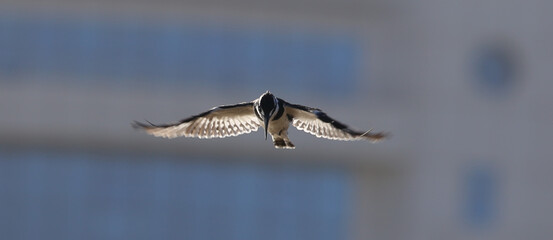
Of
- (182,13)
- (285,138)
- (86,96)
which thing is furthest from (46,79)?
(285,138)

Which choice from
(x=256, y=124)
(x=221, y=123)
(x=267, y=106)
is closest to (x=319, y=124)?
(x=256, y=124)

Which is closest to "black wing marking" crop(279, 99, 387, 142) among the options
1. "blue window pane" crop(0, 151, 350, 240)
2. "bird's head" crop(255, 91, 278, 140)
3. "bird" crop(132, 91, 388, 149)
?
"bird" crop(132, 91, 388, 149)

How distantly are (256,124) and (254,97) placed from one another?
14744mm

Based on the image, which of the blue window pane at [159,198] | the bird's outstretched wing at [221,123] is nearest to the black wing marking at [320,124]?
the bird's outstretched wing at [221,123]

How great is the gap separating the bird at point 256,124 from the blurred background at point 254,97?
14.2 metres

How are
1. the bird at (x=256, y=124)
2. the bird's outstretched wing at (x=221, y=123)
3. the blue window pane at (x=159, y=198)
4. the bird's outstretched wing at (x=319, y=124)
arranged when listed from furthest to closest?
1. the blue window pane at (x=159, y=198)
2. the bird's outstretched wing at (x=221, y=123)
3. the bird's outstretched wing at (x=319, y=124)
4. the bird at (x=256, y=124)

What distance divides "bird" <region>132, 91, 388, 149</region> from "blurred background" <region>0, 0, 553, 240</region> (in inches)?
560

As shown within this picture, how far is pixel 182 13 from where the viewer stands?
87.3 ft

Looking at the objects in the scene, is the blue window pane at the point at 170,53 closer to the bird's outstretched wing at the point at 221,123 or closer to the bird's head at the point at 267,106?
the bird's outstretched wing at the point at 221,123

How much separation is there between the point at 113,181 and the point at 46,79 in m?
2.42

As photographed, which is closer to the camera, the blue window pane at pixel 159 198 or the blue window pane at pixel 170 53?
the blue window pane at pixel 170 53

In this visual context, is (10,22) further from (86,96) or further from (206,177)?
(206,177)

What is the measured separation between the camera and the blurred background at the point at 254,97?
86.9 feet

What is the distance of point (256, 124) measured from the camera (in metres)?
11.5
